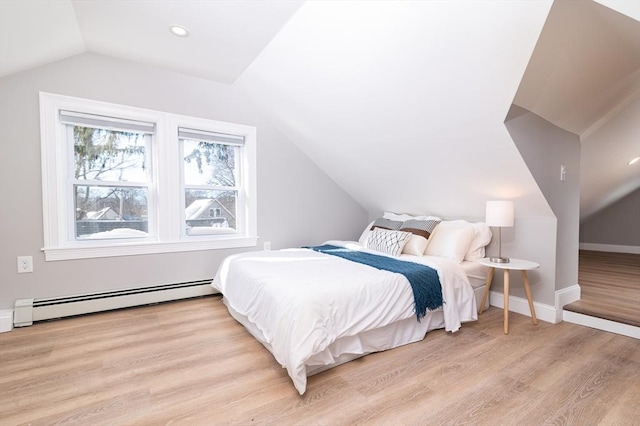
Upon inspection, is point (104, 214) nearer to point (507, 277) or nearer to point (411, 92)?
point (411, 92)

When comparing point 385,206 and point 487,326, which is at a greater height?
point 385,206

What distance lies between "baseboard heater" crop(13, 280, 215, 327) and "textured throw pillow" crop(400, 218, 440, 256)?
2.28 metres

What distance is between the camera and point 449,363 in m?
2.02

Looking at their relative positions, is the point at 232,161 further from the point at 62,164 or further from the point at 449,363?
the point at 449,363

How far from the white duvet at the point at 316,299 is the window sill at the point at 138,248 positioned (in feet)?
2.23

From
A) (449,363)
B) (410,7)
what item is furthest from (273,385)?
(410,7)

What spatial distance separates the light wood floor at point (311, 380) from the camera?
1529 millimetres

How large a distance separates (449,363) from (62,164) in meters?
3.63

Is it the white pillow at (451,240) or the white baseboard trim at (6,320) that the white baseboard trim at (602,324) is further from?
the white baseboard trim at (6,320)

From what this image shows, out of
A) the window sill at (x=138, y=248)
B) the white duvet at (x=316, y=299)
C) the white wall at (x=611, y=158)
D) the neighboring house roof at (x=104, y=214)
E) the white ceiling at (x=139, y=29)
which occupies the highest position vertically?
the white ceiling at (x=139, y=29)

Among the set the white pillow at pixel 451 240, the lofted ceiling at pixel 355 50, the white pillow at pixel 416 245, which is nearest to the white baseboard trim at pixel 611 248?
the lofted ceiling at pixel 355 50

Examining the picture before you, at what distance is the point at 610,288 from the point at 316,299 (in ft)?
11.7

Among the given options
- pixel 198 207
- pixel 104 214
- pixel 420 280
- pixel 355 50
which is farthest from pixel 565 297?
pixel 104 214

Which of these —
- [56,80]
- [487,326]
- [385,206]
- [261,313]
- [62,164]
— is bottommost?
[487,326]
